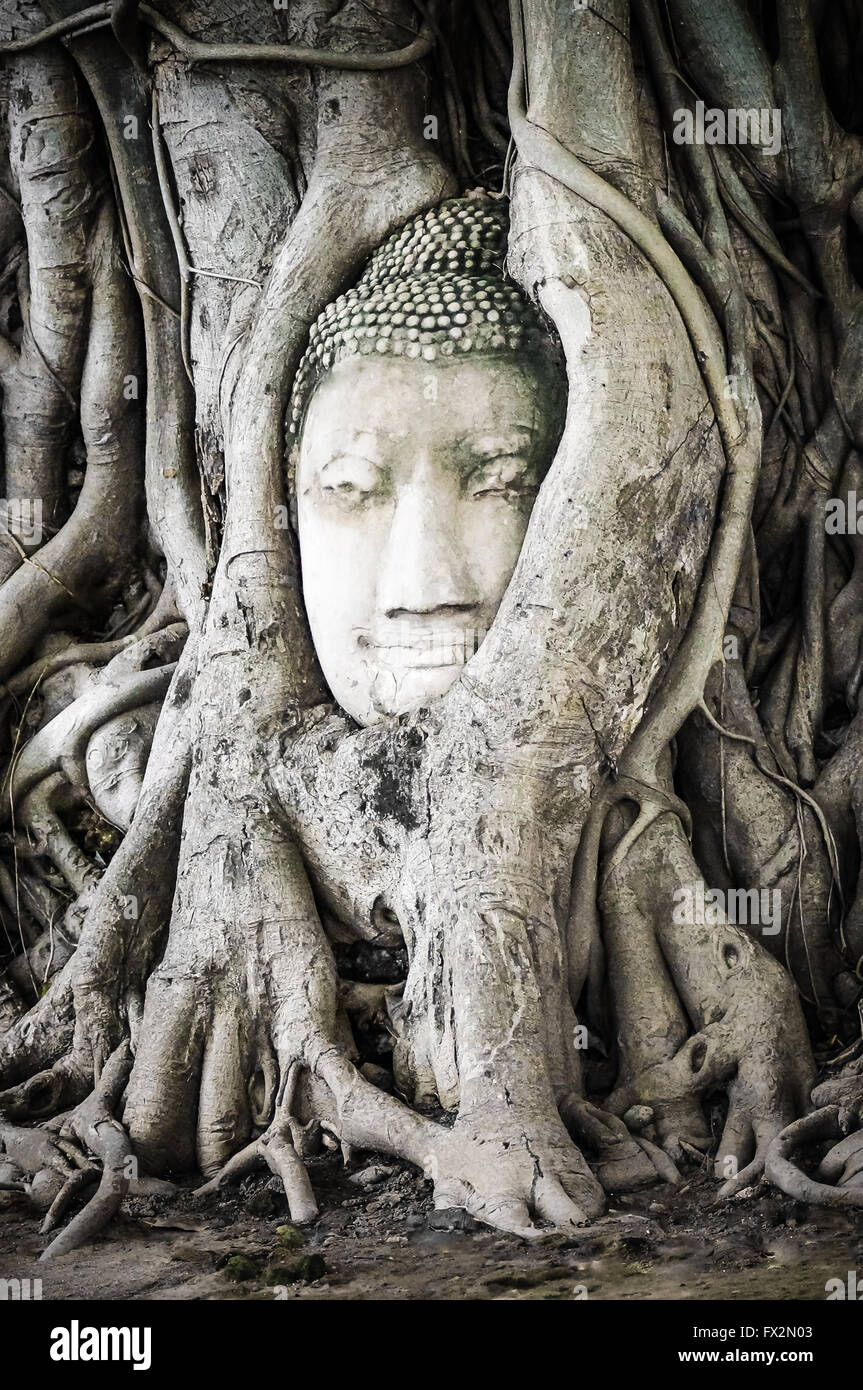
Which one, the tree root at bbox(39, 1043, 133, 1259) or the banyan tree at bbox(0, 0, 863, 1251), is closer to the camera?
the tree root at bbox(39, 1043, 133, 1259)

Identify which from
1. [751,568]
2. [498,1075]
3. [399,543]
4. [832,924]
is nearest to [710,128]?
[751,568]

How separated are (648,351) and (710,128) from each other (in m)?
0.93

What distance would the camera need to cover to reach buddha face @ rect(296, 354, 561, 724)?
4.20m

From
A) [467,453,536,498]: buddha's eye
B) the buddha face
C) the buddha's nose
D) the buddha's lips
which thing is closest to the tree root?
the buddha face

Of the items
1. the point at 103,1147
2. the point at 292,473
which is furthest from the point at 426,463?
the point at 103,1147

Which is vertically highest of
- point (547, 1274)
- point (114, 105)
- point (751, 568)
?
point (114, 105)

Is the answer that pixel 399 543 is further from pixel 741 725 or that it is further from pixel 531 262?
pixel 741 725

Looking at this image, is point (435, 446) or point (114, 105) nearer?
point (435, 446)

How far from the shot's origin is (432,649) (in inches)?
167

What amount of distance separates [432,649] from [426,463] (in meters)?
0.47

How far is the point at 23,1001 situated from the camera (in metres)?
5.01

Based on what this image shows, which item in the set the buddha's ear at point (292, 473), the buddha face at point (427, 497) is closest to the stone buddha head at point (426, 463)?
the buddha face at point (427, 497)

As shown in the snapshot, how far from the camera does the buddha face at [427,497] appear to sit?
4.20 m

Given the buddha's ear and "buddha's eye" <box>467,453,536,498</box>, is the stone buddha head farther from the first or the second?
the buddha's ear
